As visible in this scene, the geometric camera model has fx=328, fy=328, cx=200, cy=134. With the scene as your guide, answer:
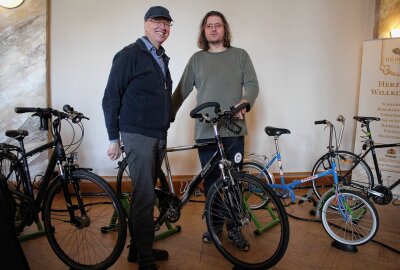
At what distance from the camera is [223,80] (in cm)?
213

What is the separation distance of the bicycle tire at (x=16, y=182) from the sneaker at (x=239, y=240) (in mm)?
1295

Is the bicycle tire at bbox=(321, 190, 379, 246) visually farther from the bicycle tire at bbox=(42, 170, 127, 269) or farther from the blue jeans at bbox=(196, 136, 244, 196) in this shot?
the bicycle tire at bbox=(42, 170, 127, 269)

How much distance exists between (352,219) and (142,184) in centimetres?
148

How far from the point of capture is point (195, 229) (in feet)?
8.49

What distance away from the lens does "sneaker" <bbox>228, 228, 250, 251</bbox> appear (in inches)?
82.2

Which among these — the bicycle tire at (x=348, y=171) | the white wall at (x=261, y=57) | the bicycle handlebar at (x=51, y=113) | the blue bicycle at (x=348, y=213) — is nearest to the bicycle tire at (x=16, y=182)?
the bicycle handlebar at (x=51, y=113)

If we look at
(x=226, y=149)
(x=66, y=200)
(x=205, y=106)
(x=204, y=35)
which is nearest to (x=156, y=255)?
(x=66, y=200)

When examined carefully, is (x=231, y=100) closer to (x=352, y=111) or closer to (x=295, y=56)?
(x=295, y=56)

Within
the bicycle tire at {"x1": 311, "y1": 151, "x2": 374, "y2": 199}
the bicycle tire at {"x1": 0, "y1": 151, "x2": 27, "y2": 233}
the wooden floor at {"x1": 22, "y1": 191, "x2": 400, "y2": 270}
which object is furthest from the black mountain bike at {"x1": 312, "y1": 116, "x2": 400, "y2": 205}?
the bicycle tire at {"x1": 0, "y1": 151, "x2": 27, "y2": 233}

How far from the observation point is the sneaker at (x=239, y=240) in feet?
6.85

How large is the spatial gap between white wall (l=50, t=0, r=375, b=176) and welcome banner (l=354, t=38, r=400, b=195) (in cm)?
30

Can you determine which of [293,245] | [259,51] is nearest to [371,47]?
[259,51]

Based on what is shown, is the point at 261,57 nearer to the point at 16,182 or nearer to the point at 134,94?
the point at 134,94

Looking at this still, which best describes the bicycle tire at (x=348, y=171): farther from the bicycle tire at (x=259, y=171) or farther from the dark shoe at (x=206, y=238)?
the dark shoe at (x=206, y=238)
